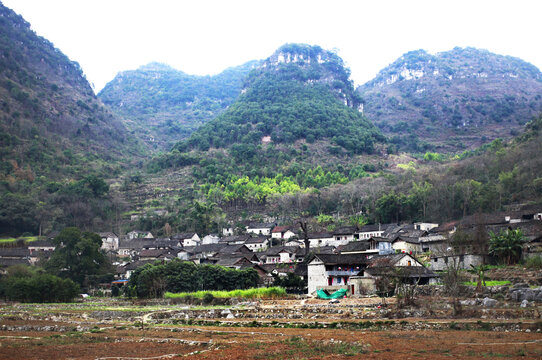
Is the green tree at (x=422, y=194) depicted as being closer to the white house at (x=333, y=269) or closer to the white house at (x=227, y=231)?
the white house at (x=227, y=231)

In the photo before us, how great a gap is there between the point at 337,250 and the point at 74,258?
38.3 meters

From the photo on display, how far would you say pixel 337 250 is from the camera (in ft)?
247

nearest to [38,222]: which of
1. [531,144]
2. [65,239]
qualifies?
[65,239]

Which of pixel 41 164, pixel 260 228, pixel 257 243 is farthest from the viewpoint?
pixel 41 164

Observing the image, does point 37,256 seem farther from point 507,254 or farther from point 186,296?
point 507,254

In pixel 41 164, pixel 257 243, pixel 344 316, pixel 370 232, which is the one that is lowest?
pixel 344 316

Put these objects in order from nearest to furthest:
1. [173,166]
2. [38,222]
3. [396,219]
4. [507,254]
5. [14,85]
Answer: [507,254], [396,219], [38,222], [173,166], [14,85]

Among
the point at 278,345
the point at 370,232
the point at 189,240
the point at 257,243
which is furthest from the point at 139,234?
the point at 278,345

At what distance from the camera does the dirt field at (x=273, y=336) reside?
23.7 m

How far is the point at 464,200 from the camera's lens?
90.1 meters

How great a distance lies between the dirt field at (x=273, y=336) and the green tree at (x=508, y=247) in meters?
17.7

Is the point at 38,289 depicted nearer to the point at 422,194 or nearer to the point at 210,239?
the point at 210,239

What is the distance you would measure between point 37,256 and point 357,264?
211ft

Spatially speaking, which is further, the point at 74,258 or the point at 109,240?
the point at 109,240
